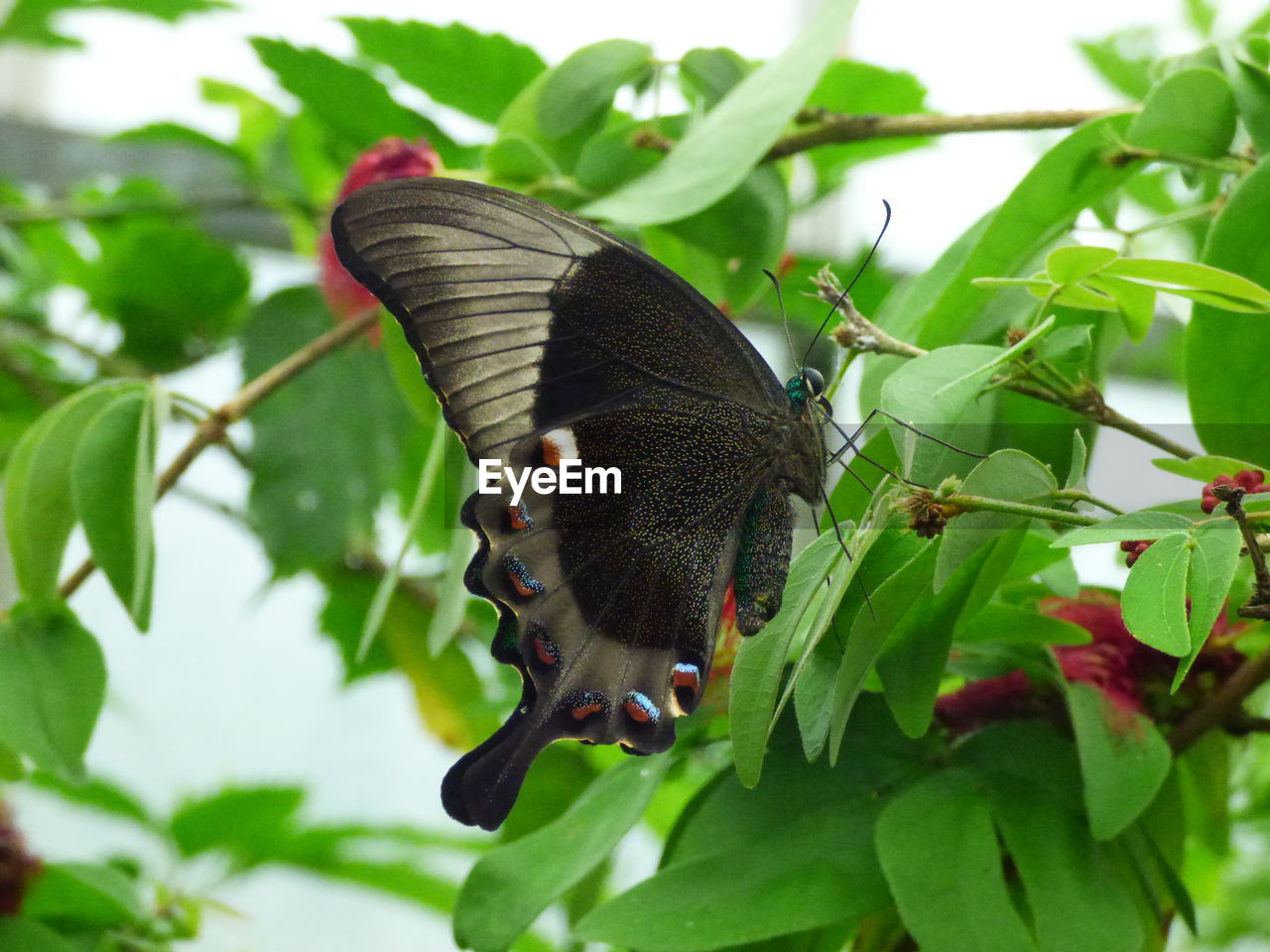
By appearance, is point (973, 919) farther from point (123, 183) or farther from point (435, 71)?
point (123, 183)

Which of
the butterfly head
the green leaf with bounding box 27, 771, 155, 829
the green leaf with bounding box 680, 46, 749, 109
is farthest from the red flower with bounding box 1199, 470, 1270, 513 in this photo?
the green leaf with bounding box 27, 771, 155, 829

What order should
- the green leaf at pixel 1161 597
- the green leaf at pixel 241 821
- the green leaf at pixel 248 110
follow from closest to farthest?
the green leaf at pixel 1161 597, the green leaf at pixel 241 821, the green leaf at pixel 248 110

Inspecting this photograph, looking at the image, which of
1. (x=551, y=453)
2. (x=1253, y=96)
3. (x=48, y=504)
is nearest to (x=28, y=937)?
(x=48, y=504)

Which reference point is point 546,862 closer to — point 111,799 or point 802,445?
point 802,445

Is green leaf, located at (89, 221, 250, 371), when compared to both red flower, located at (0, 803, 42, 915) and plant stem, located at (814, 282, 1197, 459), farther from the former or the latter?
plant stem, located at (814, 282, 1197, 459)

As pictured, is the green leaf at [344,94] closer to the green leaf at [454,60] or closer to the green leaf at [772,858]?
the green leaf at [454,60]

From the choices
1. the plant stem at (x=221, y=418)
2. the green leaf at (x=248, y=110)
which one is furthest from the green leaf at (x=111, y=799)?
the green leaf at (x=248, y=110)

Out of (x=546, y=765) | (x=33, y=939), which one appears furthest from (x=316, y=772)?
(x=33, y=939)
